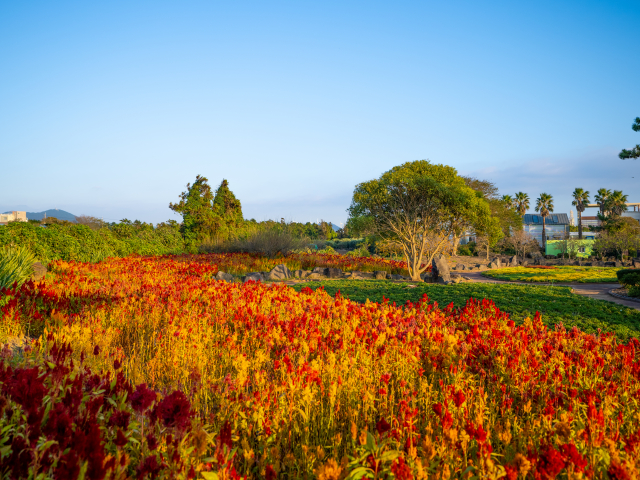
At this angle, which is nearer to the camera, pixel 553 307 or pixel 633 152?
pixel 553 307

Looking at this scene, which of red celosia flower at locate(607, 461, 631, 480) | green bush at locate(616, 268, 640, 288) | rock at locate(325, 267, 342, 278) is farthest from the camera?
rock at locate(325, 267, 342, 278)

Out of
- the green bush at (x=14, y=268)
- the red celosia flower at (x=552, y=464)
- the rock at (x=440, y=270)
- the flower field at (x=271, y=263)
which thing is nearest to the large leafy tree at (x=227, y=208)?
the flower field at (x=271, y=263)

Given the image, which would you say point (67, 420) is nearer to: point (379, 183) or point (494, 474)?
point (494, 474)

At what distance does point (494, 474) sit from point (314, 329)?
2534mm

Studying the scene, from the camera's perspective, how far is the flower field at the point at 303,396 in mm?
1564

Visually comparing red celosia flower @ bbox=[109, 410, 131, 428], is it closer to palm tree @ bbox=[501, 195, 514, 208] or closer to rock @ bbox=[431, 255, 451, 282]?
rock @ bbox=[431, 255, 451, 282]

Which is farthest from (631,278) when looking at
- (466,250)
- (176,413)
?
(466,250)

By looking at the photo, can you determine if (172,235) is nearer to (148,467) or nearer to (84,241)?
(84,241)

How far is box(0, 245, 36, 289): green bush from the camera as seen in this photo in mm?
6403

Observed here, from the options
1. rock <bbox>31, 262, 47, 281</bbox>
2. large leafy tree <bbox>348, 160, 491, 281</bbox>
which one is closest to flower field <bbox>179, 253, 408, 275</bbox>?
large leafy tree <bbox>348, 160, 491, 281</bbox>

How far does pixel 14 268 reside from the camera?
22.9 ft

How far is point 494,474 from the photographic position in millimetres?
1533

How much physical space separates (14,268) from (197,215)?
17.0m

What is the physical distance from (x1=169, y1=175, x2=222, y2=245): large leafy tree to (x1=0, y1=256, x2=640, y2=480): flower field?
17.8 m
